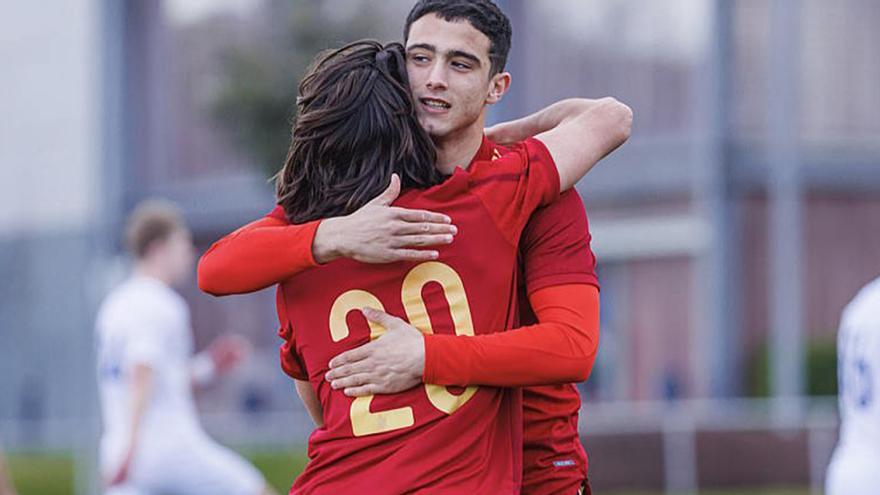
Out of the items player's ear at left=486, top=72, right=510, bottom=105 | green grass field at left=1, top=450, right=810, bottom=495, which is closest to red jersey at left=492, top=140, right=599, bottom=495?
player's ear at left=486, top=72, right=510, bottom=105

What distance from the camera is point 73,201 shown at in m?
33.7

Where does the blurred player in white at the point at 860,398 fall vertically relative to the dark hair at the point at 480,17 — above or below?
below

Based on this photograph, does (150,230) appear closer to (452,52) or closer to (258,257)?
(258,257)

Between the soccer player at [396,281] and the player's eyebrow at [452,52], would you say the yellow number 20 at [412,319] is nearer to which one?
the soccer player at [396,281]

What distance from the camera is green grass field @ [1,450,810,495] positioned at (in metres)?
16.6

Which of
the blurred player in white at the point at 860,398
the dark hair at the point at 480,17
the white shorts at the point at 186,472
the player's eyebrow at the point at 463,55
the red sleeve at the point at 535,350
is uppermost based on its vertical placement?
the dark hair at the point at 480,17

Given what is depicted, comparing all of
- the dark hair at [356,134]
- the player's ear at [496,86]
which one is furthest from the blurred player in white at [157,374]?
the dark hair at [356,134]

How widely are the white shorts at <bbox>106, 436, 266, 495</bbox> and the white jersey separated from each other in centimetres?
9

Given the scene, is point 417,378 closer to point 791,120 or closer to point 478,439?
point 478,439

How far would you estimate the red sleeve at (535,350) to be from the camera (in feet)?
13.6

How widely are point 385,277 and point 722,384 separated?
71.2ft

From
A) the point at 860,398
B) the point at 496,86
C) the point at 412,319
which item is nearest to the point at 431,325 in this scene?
the point at 412,319

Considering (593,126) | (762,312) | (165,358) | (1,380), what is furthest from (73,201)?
(593,126)

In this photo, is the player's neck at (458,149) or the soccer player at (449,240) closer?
the soccer player at (449,240)
